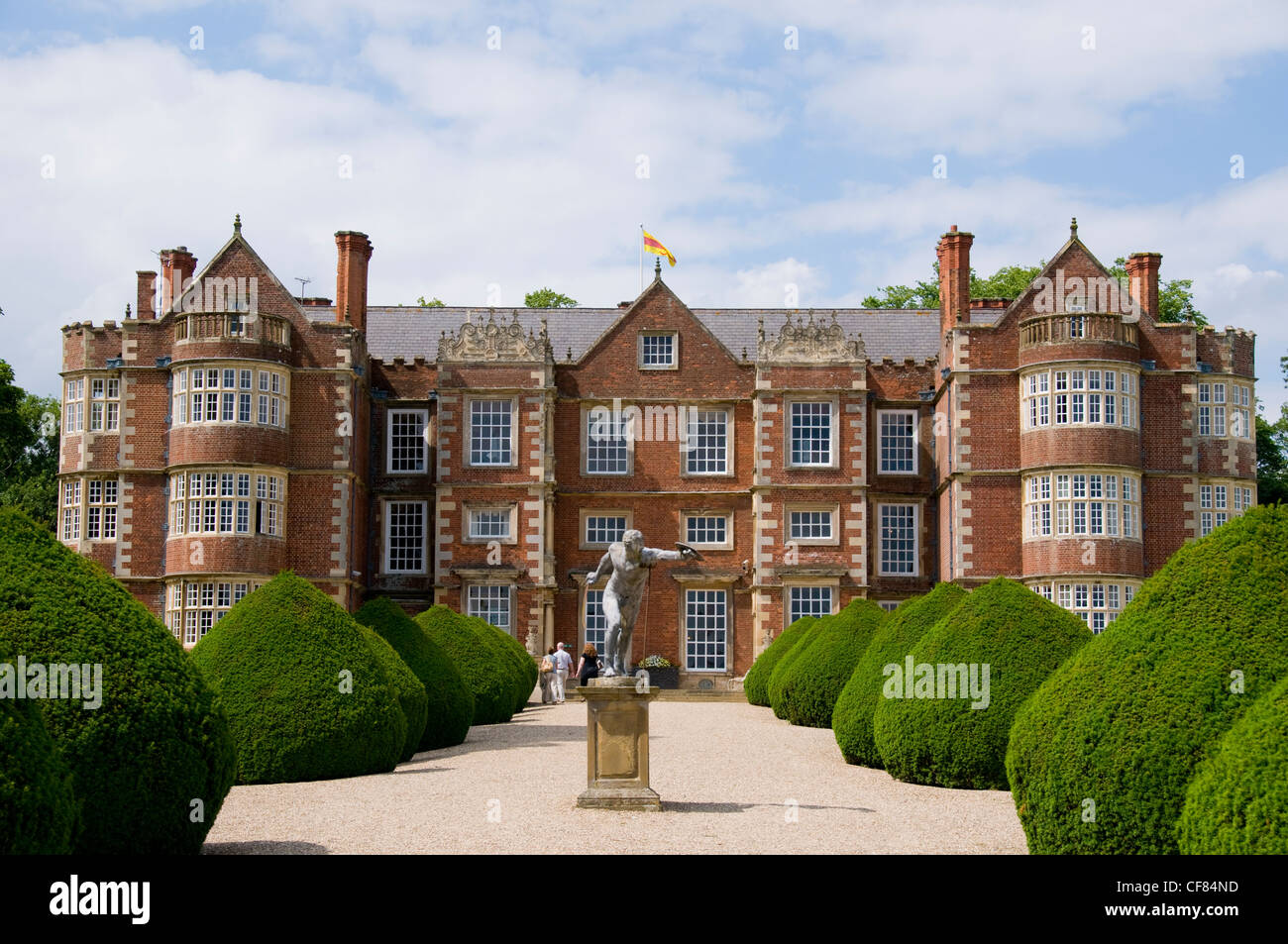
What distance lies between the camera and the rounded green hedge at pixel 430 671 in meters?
22.1

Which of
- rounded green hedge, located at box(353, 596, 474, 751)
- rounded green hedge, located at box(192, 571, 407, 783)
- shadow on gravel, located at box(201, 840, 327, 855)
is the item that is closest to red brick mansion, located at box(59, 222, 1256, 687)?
rounded green hedge, located at box(353, 596, 474, 751)

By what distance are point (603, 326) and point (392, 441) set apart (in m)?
8.14

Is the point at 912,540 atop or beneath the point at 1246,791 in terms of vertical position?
atop

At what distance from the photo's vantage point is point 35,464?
62.5m

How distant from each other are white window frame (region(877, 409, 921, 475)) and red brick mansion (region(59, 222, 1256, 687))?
0.25ft

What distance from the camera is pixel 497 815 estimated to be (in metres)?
15.0

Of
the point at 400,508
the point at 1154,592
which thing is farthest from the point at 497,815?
the point at 400,508

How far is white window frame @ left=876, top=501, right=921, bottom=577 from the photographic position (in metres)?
44.8

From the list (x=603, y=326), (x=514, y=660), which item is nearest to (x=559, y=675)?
(x=514, y=660)


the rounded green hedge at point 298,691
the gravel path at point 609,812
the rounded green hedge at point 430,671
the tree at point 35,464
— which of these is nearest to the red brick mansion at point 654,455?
the tree at point 35,464

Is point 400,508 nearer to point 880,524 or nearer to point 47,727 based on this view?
point 880,524

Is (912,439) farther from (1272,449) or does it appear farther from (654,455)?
(1272,449)

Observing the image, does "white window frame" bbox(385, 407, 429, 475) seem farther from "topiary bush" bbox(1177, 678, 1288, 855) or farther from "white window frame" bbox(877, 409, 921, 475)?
"topiary bush" bbox(1177, 678, 1288, 855)
